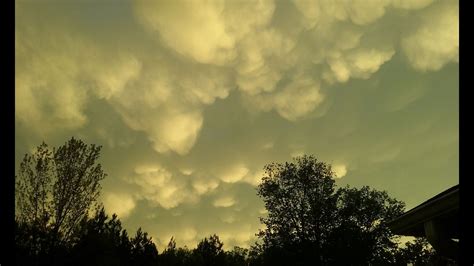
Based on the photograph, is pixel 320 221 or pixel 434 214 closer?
pixel 434 214

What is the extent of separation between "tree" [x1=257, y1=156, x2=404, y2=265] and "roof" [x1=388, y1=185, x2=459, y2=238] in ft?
109

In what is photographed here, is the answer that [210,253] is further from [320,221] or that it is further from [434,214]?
[434,214]

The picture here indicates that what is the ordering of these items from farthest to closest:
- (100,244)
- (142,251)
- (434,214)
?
(142,251) < (100,244) < (434,214)

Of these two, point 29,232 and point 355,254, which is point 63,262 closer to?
point 29,232

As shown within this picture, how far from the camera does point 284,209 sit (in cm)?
4500

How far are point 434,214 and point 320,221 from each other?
37290 millimetres

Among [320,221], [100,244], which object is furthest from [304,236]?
[100,244]

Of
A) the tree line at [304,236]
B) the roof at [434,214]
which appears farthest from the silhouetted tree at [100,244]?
the roof at [434,214]

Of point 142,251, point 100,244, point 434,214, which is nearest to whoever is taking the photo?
point 434,214

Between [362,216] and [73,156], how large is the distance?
3670 centimetres

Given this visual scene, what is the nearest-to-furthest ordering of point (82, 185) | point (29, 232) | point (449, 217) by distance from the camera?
1. point (449, 217)
2. point (29, 232)
3. point (82, 185)

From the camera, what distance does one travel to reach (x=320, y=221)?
4266 centimetres

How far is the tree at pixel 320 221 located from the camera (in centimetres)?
4009

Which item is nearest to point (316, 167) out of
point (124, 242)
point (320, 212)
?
point (320, 212)
